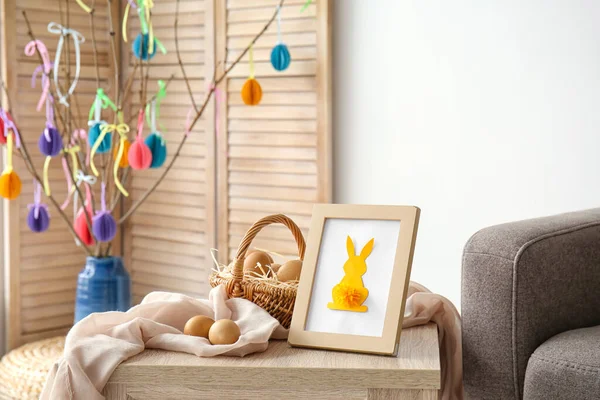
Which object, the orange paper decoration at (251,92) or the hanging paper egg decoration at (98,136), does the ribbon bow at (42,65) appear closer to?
the hanging paper egg decoration at (98,136)

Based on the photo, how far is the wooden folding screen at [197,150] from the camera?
282 cm

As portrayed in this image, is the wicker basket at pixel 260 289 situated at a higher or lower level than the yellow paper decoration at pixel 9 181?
lower

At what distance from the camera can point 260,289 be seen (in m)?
1.62

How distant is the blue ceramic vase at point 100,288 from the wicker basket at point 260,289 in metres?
1.24

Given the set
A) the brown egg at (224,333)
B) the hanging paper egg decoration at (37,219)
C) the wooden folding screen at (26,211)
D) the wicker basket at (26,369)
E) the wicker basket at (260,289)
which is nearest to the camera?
the brown egg at (224,333)

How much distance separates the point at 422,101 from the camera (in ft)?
8.70

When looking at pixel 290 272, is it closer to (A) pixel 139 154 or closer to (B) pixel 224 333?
(B) pixel 224 333

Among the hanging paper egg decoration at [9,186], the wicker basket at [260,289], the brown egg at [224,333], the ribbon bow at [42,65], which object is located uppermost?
the ribbon bow at [42,65]

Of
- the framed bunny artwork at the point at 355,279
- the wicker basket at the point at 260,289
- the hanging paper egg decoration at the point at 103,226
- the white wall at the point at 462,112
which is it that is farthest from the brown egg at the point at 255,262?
the hanging paper egg decoration at the point at 103,226

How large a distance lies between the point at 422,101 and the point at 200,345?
1.43 meters

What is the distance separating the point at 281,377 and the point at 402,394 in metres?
0.20

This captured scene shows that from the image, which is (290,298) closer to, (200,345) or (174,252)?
(200,345)

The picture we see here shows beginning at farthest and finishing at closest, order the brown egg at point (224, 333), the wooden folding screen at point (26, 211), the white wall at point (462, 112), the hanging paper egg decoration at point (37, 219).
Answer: the wooden folding screen at point (26, 211) < the hanging paper egg decoration at point (37, 219) < the white wall at point (462, 112) < the brown egg at point (224, 333)

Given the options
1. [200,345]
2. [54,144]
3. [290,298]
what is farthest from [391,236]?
[54,144]
